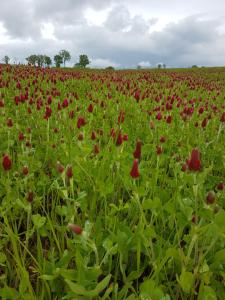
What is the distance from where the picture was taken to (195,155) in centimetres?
228

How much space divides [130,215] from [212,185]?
1341mm

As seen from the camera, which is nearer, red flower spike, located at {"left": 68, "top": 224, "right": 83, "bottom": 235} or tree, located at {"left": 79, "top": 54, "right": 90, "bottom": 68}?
red flower spike, located at {"left": 68, "top": 224, "right": 83, "bottom": 235}

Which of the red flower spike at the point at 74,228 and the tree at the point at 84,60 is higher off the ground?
the tree at the point at 84,60

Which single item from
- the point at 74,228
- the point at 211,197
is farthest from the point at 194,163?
the point at 74,228

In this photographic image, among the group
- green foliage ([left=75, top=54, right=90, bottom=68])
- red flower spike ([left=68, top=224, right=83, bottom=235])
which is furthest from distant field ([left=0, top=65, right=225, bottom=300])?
green foliage ([left=75, top=54, right=90, bottom=68])

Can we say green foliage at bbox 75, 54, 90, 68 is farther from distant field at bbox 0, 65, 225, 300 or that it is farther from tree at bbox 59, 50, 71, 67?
distant field at bbox 0, 65, 225, 300

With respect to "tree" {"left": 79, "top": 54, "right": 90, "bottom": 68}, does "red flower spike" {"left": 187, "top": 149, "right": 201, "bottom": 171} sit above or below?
below

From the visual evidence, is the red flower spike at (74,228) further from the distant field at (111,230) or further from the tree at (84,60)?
the tree at (84,60)

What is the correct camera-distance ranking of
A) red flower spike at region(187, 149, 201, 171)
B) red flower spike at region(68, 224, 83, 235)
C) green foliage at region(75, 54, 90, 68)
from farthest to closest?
green foliage at region(75, 54, 90, 68), red flower spike at region(187, 149, 201, 171), red flower spike at region(68, 224, 83, 235)

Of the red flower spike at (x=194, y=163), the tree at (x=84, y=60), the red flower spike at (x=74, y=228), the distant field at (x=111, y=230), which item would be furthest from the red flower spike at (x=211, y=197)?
the tree at (x=84, y=60)

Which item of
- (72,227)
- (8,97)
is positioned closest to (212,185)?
(72,227)

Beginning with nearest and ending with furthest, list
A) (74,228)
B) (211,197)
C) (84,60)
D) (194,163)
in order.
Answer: (74,228), (211,197), (194,163), (84,60)

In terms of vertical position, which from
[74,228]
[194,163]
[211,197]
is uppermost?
[194,163]

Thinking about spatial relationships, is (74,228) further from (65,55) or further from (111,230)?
(65,55)
